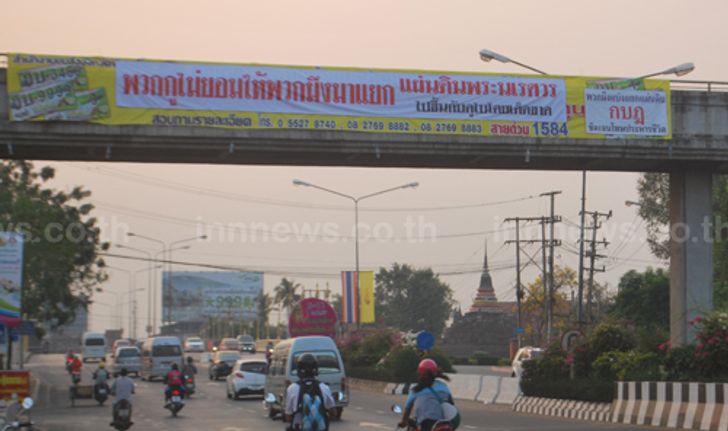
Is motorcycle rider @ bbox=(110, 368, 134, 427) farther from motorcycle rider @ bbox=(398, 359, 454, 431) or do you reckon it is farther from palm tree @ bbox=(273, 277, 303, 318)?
palm tree @ bbox=(273, 277, 303, 318)

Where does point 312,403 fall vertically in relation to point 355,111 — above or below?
below

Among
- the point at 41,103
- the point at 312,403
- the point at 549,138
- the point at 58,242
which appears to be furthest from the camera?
the point at 58,242

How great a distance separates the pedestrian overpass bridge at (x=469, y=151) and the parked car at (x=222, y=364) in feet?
101

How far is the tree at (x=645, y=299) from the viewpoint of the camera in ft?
217

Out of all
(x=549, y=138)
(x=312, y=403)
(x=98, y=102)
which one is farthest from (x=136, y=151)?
(x=312, y=403)

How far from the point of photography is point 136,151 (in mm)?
30688

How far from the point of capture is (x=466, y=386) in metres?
43.7

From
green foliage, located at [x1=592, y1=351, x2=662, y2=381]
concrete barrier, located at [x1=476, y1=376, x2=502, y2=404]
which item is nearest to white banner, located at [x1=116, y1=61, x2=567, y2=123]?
green foliage, located at [x1=592, y1=351, x2=662, y2=381]

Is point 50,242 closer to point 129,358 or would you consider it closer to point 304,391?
point 129,358

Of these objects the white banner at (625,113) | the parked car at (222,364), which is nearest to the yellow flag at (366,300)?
the parked car at (222,364)

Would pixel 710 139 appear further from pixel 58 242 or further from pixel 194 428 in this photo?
pixel 58 242

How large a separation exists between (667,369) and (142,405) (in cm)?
2044

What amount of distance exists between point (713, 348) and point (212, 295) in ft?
412

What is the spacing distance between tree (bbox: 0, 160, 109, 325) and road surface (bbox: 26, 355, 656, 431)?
21.1 ft
